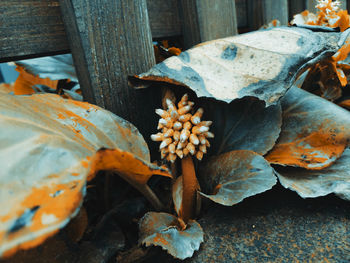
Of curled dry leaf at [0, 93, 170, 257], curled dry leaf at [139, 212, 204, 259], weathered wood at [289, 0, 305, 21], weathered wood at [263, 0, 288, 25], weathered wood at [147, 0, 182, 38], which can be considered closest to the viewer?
curled dry leaf at [0, 93, 170, 257]

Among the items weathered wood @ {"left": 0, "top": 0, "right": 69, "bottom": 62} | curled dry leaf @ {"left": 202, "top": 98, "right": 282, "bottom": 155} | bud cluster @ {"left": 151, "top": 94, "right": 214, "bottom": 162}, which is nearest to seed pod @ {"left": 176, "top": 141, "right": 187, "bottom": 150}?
bud cluster @ {"left": 151, "top": 94, "right": 214, "bottom": 162}

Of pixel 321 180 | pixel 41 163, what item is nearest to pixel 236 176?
pixel 321 180

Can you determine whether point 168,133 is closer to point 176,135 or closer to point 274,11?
point 176,135

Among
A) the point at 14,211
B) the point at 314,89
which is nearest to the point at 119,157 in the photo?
the point at 14,211

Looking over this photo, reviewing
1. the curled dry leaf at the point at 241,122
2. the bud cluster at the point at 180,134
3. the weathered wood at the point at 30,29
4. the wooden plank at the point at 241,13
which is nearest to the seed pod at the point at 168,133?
the bud cluster at the point at 180,134

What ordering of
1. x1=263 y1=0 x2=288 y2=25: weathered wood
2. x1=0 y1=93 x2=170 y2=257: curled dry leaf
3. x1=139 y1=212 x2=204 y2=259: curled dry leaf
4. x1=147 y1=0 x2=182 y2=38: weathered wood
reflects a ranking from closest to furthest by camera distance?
x1=0 y1=93 x2=170 y2=257: curled dry leaf
x1=139 y1=212 x2=204 y2=259: curled dry leaf
x1=147 y1=0 x2=182 y2=38: weathered wood
x1=263 y1=0 x2=288 y2=25: weathered wood

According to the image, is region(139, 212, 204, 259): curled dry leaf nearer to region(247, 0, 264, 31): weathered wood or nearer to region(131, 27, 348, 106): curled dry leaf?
region(131, 27, 348, 106): curled dry leaf

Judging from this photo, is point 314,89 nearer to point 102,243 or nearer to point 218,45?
point 218,45
